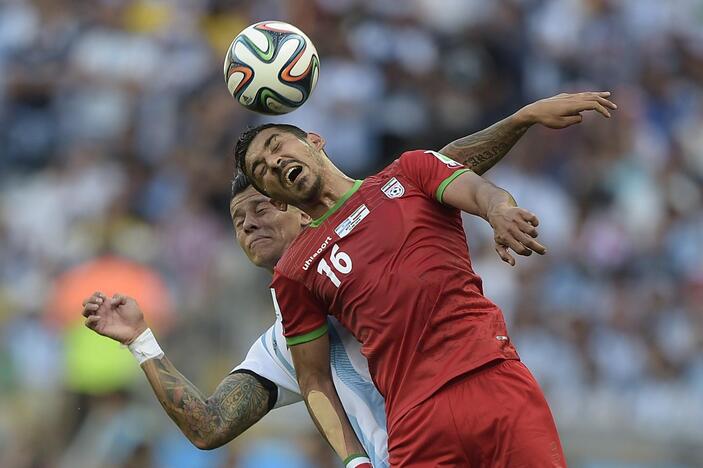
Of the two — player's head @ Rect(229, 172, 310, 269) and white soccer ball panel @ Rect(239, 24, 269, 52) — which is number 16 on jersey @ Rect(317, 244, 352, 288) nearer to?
player's head @ Rect(229, 172, 310, 269)

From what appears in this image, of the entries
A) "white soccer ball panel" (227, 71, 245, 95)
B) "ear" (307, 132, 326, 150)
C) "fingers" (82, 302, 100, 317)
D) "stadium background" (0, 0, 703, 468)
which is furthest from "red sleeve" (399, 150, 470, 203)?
"stadium background" (0, 0, 703, 468)

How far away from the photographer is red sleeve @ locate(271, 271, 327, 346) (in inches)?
263

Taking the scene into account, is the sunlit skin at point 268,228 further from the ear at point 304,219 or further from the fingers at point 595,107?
the fingers at point 595,107

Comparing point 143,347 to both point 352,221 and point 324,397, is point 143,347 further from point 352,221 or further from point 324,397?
point 352,221

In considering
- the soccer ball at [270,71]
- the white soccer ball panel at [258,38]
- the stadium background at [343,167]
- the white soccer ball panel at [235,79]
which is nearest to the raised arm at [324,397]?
the soccer ball at [270,71]

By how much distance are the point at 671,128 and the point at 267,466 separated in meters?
6.53

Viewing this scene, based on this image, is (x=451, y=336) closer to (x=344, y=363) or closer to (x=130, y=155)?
(x=344, y=363)

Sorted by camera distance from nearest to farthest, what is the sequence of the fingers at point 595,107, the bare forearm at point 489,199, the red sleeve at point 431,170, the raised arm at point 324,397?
1. the bare forearm at point 489,199
2. the fingers at point 595,107
3. the red sleeve at point 431,170
4. the raised arm at point 324,397

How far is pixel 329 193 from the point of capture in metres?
6.68

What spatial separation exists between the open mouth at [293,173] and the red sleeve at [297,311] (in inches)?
17.4

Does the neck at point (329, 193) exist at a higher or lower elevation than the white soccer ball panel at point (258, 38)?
lower

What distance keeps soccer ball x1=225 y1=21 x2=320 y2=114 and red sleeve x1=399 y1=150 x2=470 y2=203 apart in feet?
2.62

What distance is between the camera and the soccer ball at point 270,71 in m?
7.04

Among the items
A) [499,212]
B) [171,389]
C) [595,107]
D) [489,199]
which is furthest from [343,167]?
[499,212]
